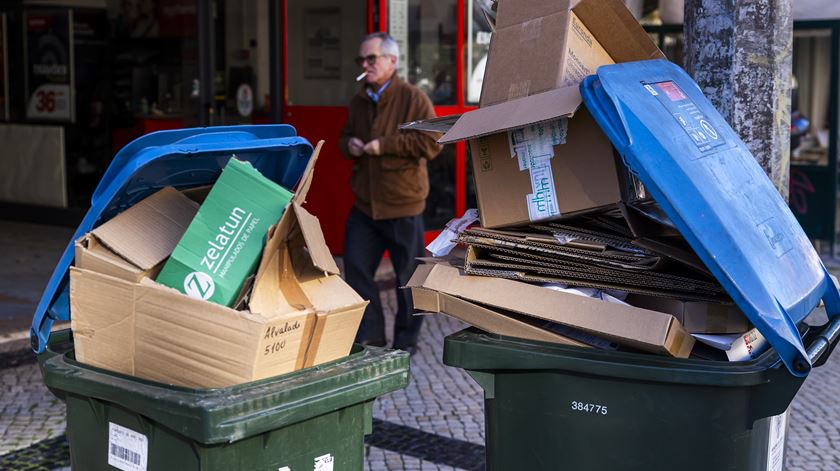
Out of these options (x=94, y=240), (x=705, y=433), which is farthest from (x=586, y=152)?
(x=94, y=240)

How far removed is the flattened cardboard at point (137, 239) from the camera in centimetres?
301

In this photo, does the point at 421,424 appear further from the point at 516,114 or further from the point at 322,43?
the point at 322,43

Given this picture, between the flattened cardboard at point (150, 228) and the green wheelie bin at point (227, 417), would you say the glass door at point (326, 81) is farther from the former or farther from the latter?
the green wheelie bin at point (227, 417)

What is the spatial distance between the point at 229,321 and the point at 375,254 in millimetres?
3771

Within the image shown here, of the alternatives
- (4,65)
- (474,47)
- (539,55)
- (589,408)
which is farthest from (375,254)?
(4,65)

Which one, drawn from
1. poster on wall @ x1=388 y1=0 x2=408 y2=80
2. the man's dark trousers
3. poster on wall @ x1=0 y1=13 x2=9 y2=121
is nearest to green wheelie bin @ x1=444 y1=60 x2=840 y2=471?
the man's dark trousers

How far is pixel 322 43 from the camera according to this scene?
8.94 meters

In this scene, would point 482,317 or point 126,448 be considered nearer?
point 126,448

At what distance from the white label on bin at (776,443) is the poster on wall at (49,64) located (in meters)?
8.93

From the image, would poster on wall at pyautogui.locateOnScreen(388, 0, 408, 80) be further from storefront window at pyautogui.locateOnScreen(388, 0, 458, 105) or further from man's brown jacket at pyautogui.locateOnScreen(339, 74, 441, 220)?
man's brown jacket at pyautogui.locateOnScreen(339, 74, 441, 220)

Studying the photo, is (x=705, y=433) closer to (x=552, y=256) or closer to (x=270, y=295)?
(x=552, y=256)

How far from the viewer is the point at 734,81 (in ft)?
12.8

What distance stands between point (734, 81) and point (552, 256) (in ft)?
3.78

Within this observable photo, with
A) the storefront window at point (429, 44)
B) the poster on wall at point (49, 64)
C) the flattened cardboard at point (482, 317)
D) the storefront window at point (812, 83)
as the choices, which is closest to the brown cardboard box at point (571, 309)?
the flattened cardboard at point (482, 317)
